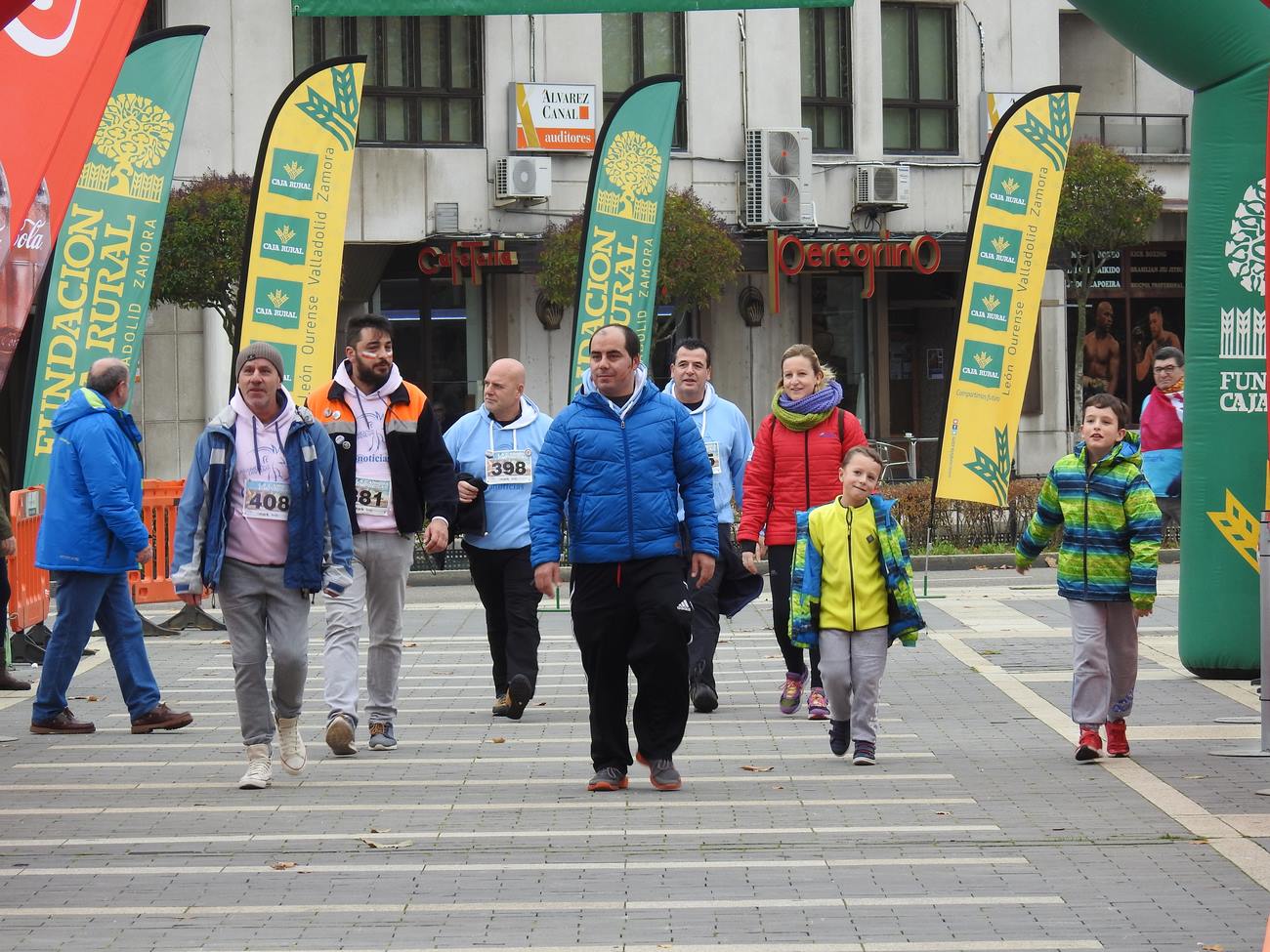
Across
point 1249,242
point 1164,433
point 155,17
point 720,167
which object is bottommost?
point 1164,433

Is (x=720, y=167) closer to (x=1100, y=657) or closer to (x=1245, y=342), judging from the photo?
(x=1245, y=342)

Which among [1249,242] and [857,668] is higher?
[1249,242]

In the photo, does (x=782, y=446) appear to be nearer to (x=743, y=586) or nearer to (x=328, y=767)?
(x=743, y=586)

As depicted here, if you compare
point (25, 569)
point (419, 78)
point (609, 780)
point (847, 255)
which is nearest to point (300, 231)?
point (25, 569)

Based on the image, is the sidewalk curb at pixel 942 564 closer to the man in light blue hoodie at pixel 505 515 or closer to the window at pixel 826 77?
the man in light blue hoodie at pixel 505 515

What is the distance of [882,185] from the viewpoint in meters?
30.8

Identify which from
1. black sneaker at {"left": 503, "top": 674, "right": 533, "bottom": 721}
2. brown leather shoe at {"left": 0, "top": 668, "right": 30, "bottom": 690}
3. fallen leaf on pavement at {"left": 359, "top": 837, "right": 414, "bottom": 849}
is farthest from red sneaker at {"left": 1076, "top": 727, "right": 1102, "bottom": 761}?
brown leather shoe at {"left": 0, "top": 668, "right": 30, "bottom": 690}

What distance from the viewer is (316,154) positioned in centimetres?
1627

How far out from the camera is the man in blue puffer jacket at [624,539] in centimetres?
809

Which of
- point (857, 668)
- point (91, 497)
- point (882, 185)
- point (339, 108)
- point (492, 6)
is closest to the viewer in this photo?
point (857, 668)

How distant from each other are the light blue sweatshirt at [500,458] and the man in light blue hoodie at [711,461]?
2.81 feet

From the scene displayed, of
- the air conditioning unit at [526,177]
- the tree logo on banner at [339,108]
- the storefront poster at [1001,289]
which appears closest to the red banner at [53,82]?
the tree logo on banner at [339,108]

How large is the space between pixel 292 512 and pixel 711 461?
3.05 meters

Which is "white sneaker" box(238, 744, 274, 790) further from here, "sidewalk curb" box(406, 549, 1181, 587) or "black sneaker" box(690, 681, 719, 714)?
"sidewalk curb" box(406, 549, 1181, 587)
